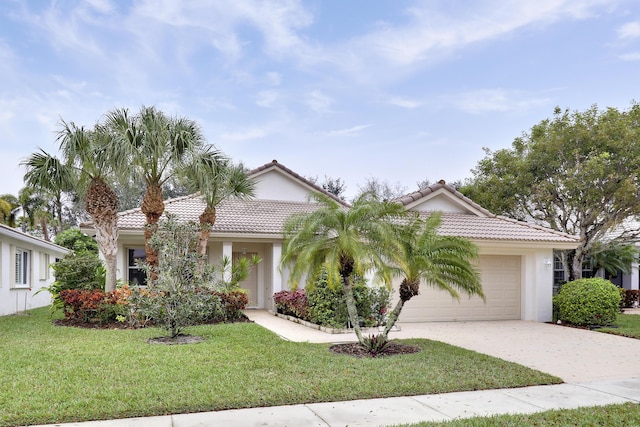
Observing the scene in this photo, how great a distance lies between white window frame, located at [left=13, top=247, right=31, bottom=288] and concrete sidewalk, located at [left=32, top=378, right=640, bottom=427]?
15.3 m

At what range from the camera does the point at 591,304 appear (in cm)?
1545

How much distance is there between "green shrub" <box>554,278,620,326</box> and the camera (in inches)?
606

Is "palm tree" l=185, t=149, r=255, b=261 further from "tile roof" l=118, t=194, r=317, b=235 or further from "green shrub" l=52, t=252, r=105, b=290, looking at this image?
"green shrub" l=52, t=252, r=105, b=290

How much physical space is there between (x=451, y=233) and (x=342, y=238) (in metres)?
7.76

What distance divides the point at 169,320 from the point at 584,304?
12.1m

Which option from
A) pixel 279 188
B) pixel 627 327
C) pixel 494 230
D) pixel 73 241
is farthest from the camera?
pixel 73 241

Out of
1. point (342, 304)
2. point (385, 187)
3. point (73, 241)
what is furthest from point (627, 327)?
point (385, 187)

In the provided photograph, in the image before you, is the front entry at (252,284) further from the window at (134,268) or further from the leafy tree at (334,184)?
the leafy tree at (334,184)

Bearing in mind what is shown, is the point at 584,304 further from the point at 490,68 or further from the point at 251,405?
the point at 251,405

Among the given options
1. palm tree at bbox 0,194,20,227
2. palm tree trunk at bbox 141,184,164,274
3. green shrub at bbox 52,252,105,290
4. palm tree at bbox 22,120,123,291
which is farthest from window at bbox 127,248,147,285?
palm tree at bbox 0,194,20,227

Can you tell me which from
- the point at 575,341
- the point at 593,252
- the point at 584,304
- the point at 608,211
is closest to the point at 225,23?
the point at 575,341

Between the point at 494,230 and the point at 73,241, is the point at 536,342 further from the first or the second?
the point at 73,241

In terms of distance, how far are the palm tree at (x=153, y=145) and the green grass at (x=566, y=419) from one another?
32.5 feet

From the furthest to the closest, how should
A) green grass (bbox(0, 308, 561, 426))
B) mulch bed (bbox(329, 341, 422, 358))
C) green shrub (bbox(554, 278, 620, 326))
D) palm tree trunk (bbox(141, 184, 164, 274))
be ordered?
green shrub (bbox(554, 278, 620, 326)) → palm tree trunk (bbox(141, 184, 164, 274)) → mulch bed (bbox(329, 341, 422, 358)) → green grass (bbox(0, 308, 561, 426))
